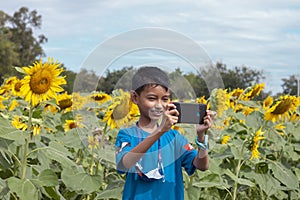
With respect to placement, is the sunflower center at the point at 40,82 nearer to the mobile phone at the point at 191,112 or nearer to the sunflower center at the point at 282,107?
the mobile phone at the point at 191,112

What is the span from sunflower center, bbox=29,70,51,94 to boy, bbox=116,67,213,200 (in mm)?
711

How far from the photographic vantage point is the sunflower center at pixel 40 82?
99.3 inches

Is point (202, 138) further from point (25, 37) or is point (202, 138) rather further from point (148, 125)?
point (25, 37)

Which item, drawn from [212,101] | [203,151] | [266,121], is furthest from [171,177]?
[266,121]

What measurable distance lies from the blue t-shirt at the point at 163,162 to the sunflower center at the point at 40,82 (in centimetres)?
71

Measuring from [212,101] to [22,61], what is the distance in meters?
39.4

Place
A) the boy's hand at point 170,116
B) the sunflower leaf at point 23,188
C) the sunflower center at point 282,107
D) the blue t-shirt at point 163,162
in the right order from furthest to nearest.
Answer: the sunflower center at point 282,107
the sunflower leaf at point 23,188
the blue t-shirt at point 163,162
the boy's hand at point 170,116

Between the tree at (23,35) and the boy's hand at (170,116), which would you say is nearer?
the boy's hand at (170,116)

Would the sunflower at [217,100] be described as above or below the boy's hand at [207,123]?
above

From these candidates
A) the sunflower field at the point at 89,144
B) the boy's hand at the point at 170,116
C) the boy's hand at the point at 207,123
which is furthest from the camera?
the sunflower field at the point at 89,144

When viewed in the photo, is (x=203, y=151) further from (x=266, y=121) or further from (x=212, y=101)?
(x=266, y=121)

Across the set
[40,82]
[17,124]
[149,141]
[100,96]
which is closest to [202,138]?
[149,141]

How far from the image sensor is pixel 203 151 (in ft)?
6.34

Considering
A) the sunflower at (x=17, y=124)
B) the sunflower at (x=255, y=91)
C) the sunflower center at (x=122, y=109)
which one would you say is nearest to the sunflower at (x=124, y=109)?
the sunflower center at (x=122, y=109)
